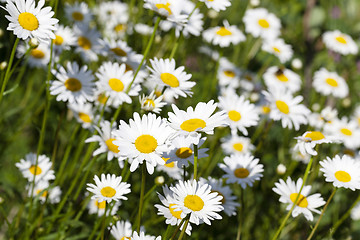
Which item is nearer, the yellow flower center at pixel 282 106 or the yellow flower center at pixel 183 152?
the yellow flower center at pixel 183 152

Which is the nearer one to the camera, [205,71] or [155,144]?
[155,144]

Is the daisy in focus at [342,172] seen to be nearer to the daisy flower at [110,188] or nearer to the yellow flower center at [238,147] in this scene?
the daisy flower at [110,188]

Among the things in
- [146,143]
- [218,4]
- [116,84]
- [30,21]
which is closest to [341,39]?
[218,4]

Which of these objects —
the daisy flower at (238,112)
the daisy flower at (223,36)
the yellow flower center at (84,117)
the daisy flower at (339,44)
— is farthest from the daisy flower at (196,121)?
the daisy flower at (339,44)

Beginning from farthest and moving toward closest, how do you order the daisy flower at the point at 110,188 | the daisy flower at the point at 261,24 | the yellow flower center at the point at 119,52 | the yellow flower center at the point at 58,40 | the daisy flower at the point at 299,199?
1. the daisy flower at the point at 261,24
2. the yellow flower center at the point at 58,40
3. the yellow flower center at the point at 119,52
4. the daisy flower at the point at 299,199
5. the daisy flower at the point at 110,188

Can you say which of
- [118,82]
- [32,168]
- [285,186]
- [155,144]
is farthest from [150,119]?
[32,168]

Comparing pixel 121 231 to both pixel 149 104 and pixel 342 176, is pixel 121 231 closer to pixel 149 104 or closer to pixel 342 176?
pixel 149 104

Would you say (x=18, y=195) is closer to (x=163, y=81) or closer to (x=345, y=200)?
(x=163, y=81)

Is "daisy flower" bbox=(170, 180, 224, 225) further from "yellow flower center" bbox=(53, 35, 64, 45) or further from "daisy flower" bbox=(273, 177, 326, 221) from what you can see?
"yellow flower center" bbox=(53, 35, 64, 45)

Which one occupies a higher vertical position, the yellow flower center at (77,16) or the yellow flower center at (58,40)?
the yellow flower center at (58,40)
